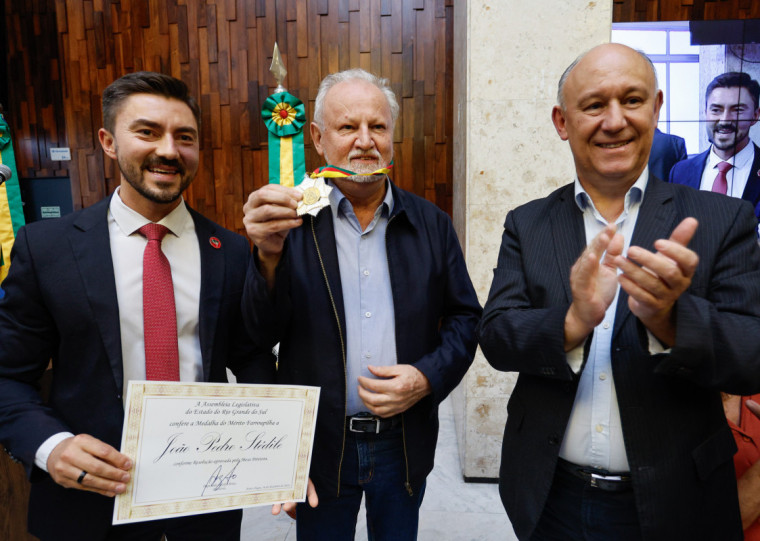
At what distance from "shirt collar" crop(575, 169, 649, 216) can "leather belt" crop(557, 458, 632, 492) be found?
1.88 feet

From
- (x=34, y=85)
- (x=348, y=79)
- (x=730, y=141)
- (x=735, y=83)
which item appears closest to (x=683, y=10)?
(x=735, y=83)

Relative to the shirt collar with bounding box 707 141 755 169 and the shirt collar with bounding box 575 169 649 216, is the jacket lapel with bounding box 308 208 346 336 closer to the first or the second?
the shirt collar with bounding box 575 169 649 216

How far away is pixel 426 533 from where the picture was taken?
2.33m

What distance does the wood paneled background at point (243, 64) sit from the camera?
13.6ft

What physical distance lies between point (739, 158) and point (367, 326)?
4.00 meters

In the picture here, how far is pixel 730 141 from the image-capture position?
3.79m

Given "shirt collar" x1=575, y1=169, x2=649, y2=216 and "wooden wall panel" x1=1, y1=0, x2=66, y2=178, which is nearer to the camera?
"shirt collar" x1=575, y1=169, x2=649, y2=216

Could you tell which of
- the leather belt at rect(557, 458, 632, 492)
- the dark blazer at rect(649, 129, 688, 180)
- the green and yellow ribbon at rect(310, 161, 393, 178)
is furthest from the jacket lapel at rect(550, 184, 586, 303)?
the dark blazer at rect(649, 129, 688, 180)

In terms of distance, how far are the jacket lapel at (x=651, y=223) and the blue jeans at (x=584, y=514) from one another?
0.36 meters

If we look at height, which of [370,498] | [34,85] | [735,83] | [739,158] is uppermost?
[34,85]

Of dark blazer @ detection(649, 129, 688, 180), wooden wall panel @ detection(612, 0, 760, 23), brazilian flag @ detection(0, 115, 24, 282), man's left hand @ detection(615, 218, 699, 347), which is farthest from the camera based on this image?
wooden wall panel @ detection(612, 0, 760, 23)

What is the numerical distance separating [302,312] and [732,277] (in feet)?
3.25

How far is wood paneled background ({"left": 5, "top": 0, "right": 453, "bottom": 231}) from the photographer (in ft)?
13.6
